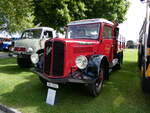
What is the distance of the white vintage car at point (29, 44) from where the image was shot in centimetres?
734

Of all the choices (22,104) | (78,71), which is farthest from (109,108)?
(22,104)

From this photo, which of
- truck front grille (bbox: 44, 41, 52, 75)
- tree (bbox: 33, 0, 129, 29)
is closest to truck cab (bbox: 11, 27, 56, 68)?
truck front grille (bbox: 44, 41, 52, 75)

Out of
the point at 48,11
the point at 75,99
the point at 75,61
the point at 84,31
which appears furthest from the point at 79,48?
the point at 48,11

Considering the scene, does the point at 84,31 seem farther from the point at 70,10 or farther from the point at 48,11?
the point at 70,10

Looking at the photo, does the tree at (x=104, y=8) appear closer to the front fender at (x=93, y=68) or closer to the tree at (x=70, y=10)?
the tree at (x=70, y=10)

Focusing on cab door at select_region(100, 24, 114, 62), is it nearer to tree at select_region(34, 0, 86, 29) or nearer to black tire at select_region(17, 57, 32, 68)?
black tire at select_region(17, 57, 32, 68)

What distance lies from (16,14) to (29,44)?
27.0ft

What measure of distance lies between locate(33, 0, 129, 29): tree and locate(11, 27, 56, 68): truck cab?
5.25 metres

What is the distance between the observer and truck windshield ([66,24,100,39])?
5090 millimetres

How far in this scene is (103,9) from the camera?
16281 mm

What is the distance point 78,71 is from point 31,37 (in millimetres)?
5109

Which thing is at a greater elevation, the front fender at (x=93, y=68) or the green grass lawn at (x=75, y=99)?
the front fender at (x=93, y=68)

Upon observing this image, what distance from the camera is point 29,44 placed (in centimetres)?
742

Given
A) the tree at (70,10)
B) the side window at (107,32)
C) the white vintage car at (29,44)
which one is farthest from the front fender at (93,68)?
the tree at (70,10)
